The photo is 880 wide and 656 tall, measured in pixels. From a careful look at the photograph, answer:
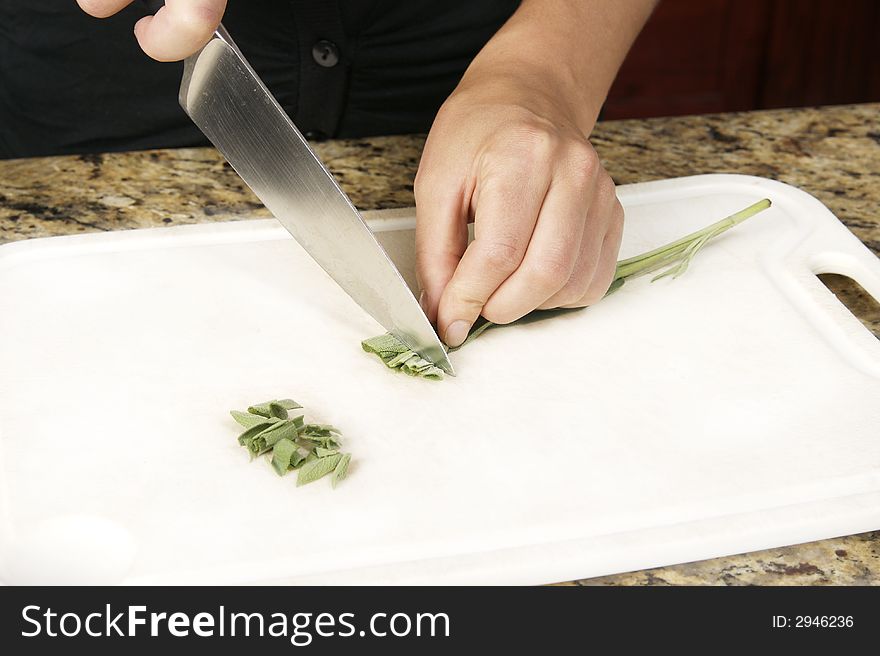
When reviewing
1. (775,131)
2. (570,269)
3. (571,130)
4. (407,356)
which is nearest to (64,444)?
(407,356)

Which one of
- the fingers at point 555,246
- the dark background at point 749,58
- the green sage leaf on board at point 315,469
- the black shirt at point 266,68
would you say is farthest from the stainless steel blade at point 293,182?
the dark background at point 749,58

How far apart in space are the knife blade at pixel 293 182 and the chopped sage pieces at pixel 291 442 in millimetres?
177

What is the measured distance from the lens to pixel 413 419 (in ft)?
3.80

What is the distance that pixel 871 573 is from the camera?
103 cm

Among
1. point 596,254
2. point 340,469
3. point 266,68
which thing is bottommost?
point 340,469

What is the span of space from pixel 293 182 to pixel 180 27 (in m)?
0.24

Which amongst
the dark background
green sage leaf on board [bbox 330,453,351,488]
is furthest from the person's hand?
the dark background

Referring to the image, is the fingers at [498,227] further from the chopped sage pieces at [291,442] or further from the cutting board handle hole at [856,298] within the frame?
the cutting board handle hole at [856,298]

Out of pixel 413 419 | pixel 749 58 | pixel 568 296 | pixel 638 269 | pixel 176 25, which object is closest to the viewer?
pixel 176 25

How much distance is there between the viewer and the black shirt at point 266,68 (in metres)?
1.66

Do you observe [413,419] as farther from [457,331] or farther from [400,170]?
[400,170]

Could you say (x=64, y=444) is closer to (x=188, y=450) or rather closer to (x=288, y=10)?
(x=188, y=450)

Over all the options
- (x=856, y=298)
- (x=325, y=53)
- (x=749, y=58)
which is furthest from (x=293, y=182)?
(x=749, y=58)

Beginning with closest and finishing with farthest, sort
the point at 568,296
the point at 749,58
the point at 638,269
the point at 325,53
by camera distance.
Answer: the point at 568,296, the point at 638,269, the point at 325,53, the point at 749,58
